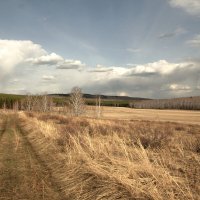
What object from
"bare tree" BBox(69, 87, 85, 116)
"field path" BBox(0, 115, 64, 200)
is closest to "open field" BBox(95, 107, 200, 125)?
"bare tree" BBox(69, 87, 85, 116)

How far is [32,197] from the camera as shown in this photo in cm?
622

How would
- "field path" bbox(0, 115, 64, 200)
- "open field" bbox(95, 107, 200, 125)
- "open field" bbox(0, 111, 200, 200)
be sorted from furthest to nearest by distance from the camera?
"open field" bbox(95, 107, 200, 125)
"field path" bbox(0, 115, 64, 200)
"open field" bbox(0, 111, 200, 200)

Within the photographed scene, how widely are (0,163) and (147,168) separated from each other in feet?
17.9

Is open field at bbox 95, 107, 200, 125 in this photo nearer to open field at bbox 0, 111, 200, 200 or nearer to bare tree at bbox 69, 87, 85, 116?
bare tree at bbox 69, 87, 85, 116

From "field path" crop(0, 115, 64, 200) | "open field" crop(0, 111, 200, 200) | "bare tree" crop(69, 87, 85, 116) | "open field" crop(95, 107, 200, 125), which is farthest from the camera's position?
"open field" crop(95, 107, 200, 125)

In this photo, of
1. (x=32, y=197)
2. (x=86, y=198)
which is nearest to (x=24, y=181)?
(x=32, y=197)

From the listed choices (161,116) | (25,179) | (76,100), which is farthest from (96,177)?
(161,116)

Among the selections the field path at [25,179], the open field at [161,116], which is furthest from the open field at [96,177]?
the open field at [161,116]

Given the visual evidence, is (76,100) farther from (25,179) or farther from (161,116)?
(25,179)

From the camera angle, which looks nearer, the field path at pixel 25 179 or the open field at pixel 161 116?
the field path at pixel 25 179

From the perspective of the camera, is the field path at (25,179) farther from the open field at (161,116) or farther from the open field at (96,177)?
the open field at (161,116)

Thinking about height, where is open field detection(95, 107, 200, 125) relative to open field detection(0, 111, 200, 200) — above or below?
below

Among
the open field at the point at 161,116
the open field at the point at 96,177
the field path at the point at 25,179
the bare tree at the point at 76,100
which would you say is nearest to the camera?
the open field at the point at 96,177

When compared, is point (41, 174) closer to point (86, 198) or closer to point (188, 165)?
point (86, 198)
